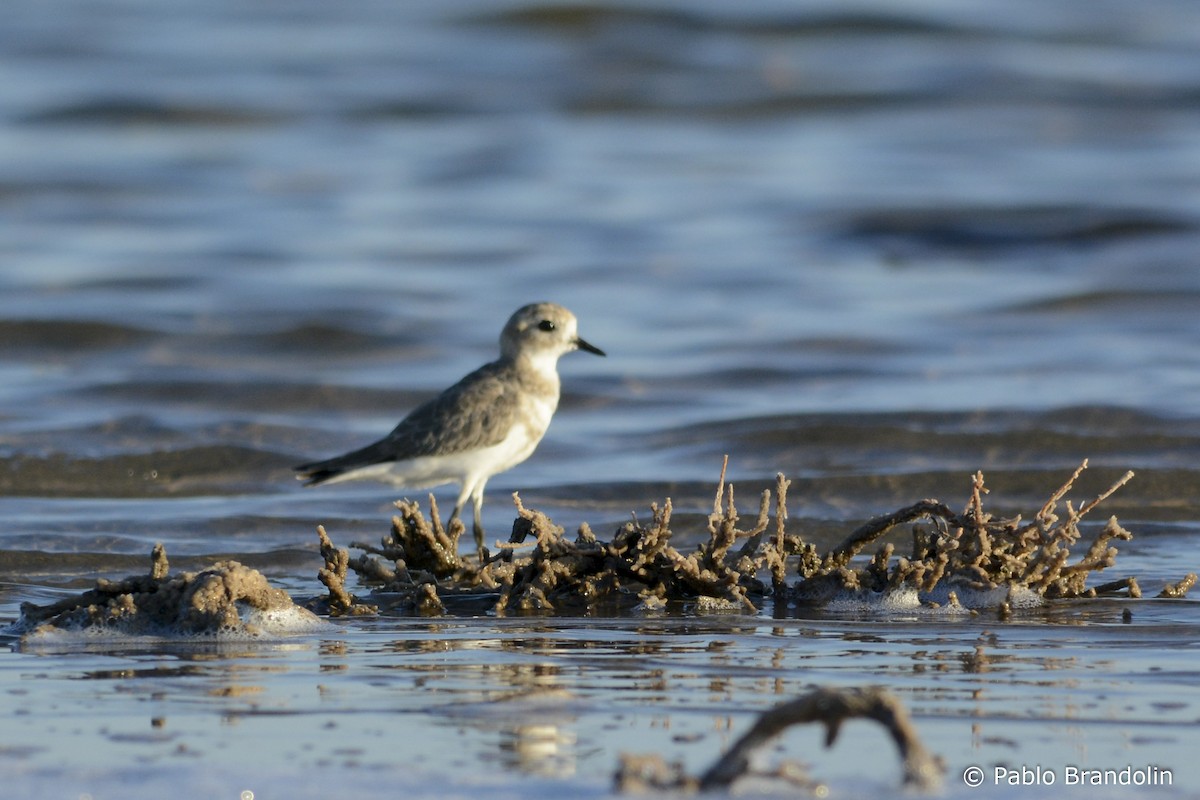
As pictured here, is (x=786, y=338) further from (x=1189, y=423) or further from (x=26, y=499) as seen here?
(x=26, y=499)

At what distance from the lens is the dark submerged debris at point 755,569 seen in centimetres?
520

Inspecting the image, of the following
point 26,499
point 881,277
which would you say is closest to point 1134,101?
point 881,277

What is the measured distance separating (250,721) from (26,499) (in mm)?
4559

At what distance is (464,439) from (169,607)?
1.57 metres

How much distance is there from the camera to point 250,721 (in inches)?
151

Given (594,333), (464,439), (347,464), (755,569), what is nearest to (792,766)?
(755,569)

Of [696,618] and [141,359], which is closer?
[696,618]

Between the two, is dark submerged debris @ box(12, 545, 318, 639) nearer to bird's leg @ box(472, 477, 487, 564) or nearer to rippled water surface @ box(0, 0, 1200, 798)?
rippled water surface @ box(0, 0, 1200, 798)

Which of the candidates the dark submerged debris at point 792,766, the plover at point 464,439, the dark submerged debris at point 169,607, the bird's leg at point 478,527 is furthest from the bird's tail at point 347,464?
the dark submerged debris at point 792,766

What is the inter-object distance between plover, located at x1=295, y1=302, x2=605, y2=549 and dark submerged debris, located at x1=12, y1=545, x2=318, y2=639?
1235 mm

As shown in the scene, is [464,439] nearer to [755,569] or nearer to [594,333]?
[755,569]

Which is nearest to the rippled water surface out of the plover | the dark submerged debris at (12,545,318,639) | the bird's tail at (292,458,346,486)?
the dark submerged debris at (12,545,318,639)

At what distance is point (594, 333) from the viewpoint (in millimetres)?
11789

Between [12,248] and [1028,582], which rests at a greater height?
[12,248]
